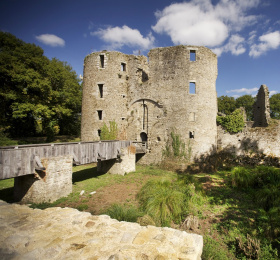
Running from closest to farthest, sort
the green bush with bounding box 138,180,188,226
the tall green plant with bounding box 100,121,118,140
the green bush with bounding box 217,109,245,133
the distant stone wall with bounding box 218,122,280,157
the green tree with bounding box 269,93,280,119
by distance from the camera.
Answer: the green bush with bounding box 138,180,188,226 → the distant stone wall with bounding box 218,122,280,157 → the green bush with bounding box 217,109,245,133 → the tall green plant with bounding box 100,121,118,140 → the green tree with bounding box 269,93,280,119

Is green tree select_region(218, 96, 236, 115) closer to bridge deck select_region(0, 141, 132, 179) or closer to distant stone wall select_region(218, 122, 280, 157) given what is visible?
distant stone wall select_region(218, 122, 280, 157)

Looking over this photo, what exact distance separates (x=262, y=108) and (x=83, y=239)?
2080 cm

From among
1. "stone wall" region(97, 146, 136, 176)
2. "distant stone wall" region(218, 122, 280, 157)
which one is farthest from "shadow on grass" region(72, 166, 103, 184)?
"distant stone wall" region(218, 122, 280, 157)

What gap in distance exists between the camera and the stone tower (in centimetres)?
1593

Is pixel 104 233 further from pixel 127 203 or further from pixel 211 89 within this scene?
pixel 211 89

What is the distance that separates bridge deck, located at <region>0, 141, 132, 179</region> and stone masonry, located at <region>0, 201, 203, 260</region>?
4.17 meters

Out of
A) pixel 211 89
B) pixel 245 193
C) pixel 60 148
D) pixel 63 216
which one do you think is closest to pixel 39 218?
pixel 63 216

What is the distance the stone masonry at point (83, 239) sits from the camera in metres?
2.47

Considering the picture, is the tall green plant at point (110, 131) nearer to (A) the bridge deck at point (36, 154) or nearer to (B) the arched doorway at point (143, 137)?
(B) the arched doorway at point (143, 137)

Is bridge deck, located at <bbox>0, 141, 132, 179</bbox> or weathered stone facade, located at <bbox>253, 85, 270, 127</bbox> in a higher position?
weathered stone facade, located at <bbox>253, 85, 270, 127</bbox>

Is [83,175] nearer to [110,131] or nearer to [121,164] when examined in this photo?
[121,164]

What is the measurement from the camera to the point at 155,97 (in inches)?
663

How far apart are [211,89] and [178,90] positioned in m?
3.39

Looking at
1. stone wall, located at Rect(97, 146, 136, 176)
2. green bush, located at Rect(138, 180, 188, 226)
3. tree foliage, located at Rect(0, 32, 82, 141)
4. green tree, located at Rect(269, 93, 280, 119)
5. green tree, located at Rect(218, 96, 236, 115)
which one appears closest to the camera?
green bush, located at Rect(138, 180, 188, 226)
